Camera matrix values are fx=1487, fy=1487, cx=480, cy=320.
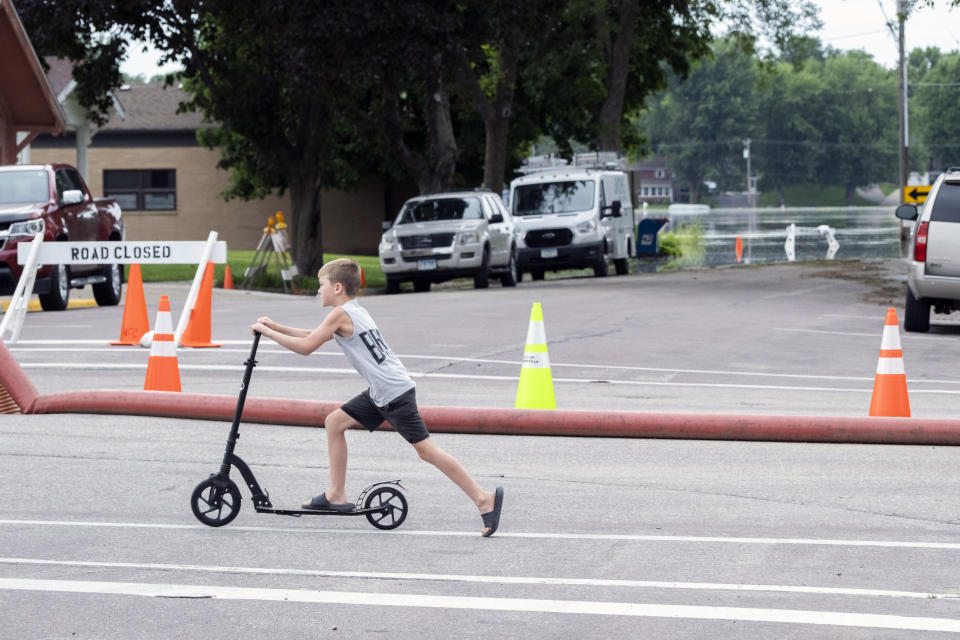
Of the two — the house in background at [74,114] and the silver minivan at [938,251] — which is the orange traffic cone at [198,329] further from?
the house in background at [74,114]

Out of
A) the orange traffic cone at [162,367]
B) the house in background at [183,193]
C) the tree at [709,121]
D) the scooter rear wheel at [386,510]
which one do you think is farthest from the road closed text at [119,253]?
the tree at [709,121]

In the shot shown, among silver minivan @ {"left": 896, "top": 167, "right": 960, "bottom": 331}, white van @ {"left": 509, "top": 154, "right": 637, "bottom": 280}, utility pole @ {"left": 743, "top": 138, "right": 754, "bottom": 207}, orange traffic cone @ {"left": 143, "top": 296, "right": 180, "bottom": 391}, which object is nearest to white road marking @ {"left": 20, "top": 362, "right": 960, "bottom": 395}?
orange traffic cone @ {"left": 143, "top": 296, "right": 180, "bottom": 391}

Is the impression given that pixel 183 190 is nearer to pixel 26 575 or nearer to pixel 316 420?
pixel 316 420

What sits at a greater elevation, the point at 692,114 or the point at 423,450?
the point at 692,114

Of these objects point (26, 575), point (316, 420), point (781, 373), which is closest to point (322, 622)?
point (26, 575)

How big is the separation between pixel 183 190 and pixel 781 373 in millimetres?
41944

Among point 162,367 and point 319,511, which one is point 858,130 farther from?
point 319,511

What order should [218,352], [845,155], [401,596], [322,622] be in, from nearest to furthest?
1. [322,622]
2. [401,596]
3. [218,352]
4. [845,155]

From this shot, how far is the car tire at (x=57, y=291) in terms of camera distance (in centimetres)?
2127

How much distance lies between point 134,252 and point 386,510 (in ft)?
30.7

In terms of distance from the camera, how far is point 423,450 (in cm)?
733

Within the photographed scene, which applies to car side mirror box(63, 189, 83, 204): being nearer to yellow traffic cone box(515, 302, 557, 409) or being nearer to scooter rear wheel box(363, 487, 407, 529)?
yellow traffic cone box(515, 302, 557, 409)

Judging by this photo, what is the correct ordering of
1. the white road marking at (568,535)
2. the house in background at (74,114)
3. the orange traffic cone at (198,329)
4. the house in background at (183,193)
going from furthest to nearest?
the house in background at (183,193), the house in background at (74,114), the orange traffic cone at (198,329), the white road marking at (568,535)

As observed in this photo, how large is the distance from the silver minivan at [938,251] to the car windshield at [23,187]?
39.3ft
